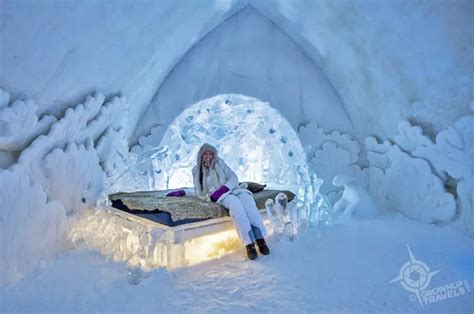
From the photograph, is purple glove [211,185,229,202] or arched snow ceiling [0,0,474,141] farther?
purple glove [211,185,229,202]

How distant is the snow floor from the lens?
2.29m

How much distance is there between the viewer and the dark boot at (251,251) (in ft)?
10.1

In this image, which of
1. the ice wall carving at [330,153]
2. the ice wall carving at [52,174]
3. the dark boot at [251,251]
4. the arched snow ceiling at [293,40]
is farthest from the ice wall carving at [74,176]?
the ice wall carving at [330,153]

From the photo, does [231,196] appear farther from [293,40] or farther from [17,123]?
[293,40]

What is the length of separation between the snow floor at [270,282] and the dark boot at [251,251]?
6 centimetres

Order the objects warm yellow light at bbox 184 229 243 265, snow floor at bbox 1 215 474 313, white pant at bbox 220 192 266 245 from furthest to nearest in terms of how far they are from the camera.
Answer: white pant at bbox 220 192 266 245 → warm yellow light at bbox 184 229 243 265 → snow floor at bbox 1 215 474 313

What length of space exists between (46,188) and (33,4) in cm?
144

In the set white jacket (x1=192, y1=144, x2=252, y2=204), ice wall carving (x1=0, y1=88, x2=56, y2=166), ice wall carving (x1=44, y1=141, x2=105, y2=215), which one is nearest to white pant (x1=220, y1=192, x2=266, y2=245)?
white jacket (x1=192, y1=144, x2=252, y2=204)

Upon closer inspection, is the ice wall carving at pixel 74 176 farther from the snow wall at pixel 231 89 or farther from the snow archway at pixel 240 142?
the snow archway at pixel 240 142

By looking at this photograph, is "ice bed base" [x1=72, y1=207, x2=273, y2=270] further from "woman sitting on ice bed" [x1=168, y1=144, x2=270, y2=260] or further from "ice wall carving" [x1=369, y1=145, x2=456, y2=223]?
"ice wall carving" [x1=369, y1=145, x2=456, y2=223]

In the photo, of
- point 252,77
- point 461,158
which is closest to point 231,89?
point 252,77

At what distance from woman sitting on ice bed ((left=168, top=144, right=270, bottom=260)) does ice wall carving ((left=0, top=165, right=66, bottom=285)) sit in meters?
1.20

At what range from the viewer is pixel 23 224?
8.78 feet

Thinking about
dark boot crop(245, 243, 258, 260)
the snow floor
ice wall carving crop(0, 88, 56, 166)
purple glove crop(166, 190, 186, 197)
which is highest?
ice wall carving crop(0, 88, 56, 166)
